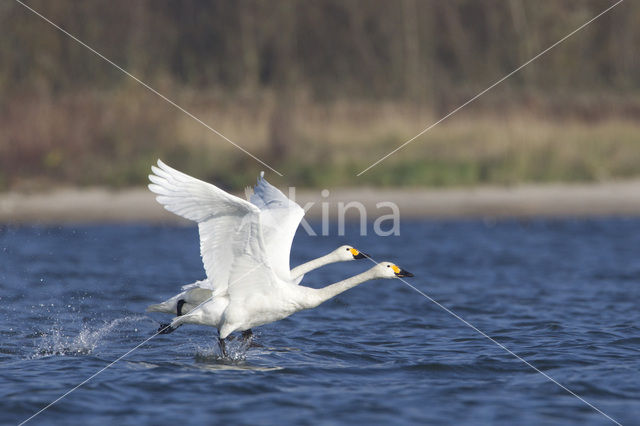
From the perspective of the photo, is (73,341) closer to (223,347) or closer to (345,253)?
(223,347)

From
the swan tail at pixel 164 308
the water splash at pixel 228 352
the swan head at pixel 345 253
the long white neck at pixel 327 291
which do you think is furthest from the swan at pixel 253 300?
the swan head at pixel 345 253

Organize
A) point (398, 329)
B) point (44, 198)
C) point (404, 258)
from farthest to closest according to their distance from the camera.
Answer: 1. point (44, 198)
2. point (404, 258)
3. point (398, 329)

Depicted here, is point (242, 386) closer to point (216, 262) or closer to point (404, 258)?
point (216, 262)

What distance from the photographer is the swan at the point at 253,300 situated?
344 inches

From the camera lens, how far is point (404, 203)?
1950 cm

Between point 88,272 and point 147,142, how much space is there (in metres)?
6.87

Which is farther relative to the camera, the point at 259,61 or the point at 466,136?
the point at 259,61

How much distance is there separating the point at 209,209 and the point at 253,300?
1054 millimetres

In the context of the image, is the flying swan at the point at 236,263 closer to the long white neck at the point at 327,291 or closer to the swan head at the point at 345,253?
the long white neck at the point at 327,291

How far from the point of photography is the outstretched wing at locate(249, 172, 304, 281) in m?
9.68

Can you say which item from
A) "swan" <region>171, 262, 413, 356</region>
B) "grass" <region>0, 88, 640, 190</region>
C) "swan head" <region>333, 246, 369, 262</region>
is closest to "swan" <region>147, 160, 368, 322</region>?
"swan head" <region>333, 246, 369, 262</region>

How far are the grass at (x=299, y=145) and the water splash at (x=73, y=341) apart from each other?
9.12 meters

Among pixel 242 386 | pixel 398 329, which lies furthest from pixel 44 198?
pixel 242 386

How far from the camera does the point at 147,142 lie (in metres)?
21.2
